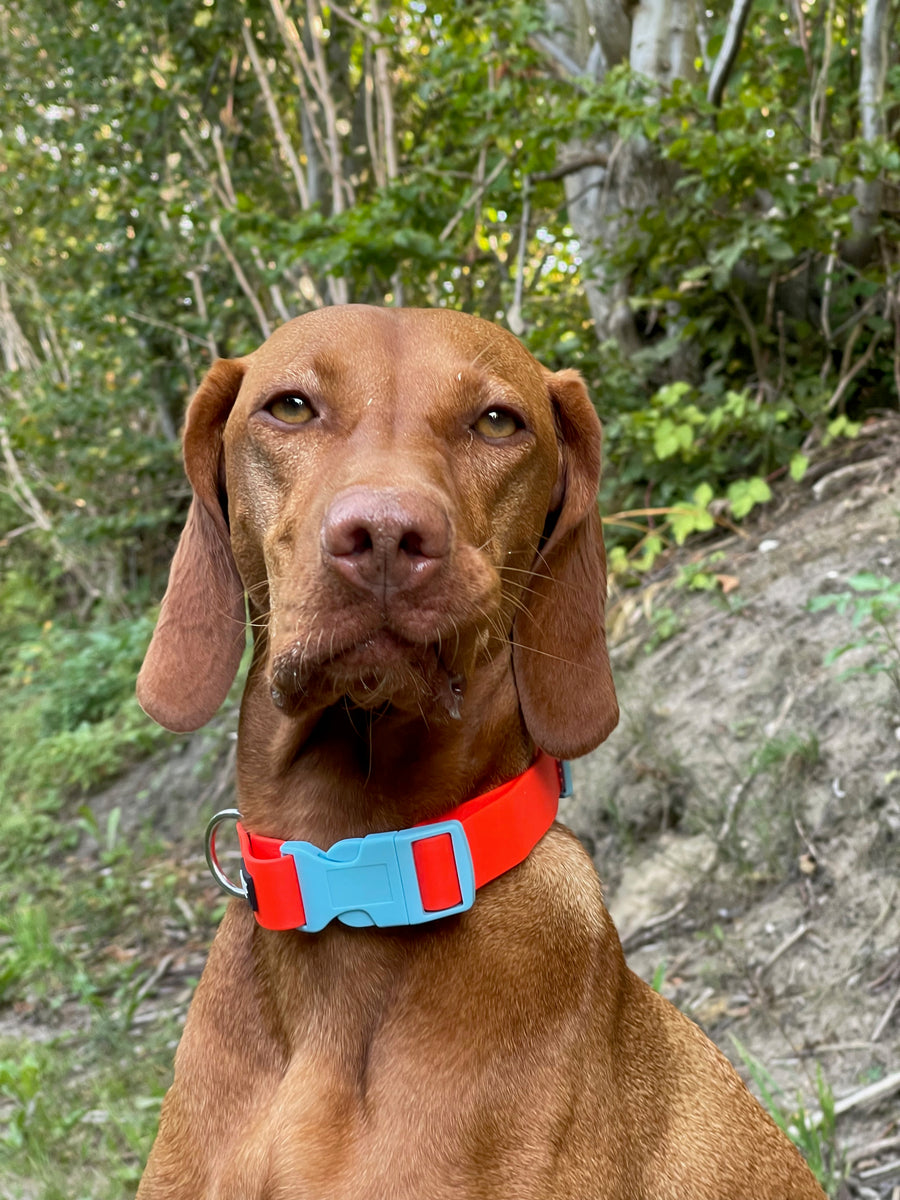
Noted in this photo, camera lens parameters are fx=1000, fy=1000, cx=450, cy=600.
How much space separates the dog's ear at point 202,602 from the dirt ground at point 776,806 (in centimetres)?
167

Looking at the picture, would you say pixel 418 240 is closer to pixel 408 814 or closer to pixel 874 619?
pixel 874 619

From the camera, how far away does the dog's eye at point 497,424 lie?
1799 millimetres

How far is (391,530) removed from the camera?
1325 millimetres

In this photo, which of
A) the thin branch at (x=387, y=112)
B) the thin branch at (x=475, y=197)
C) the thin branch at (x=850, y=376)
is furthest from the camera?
the thin branch at (x=387, y=112)

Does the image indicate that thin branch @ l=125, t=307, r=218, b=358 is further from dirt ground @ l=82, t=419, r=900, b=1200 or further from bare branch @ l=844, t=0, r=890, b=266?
bare branch @ l=844, t=0, r=890, b=266

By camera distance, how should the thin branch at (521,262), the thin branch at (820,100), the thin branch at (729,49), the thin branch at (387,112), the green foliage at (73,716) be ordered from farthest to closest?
the green foliage at (73,716) < the thin branch at (387,112) < the thin branch at (521,262) < the thin branch at (820,100) < the thin branch at (729,49)

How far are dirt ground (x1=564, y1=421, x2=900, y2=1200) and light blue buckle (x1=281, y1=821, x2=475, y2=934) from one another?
1337 millimetres

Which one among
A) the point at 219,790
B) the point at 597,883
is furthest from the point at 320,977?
the point at 219,790

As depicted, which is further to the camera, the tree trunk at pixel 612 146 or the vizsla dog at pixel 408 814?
the tree trunk at pixel 612 146

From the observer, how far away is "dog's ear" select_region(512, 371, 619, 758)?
1895 mm

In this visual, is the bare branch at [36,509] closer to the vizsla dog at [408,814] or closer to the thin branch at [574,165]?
the thin branch at [574,165]

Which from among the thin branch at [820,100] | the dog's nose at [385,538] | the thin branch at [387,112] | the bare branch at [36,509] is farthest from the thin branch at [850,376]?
the bare branch at [36,509]

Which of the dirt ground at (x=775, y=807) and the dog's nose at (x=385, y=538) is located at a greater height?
the dog's nose at (x=385, y=538)

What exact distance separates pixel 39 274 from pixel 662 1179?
9347 millimetres
